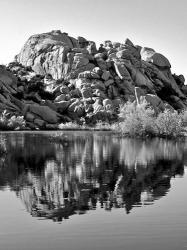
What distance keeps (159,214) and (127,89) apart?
156 metres

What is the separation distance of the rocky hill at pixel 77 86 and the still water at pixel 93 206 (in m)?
102

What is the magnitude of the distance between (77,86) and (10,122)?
55.3 meters

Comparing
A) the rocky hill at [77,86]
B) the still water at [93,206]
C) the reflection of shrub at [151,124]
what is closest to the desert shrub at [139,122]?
the reflection of shrub at [151,124]

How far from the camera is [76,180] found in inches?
1292

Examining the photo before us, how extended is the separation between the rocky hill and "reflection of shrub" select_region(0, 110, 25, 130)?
596 cm

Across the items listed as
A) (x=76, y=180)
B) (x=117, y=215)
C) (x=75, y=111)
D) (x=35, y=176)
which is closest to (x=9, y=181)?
(x=35, y=176)

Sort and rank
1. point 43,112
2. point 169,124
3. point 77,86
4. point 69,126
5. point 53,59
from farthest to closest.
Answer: point 53,59 → point 77,86 → point 43,112 → point 69,126 → point 169,124

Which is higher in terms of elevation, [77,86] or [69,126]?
[77,86]

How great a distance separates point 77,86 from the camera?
175000 mm

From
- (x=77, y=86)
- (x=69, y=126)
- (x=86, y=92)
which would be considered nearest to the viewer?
(x=69, y=126)

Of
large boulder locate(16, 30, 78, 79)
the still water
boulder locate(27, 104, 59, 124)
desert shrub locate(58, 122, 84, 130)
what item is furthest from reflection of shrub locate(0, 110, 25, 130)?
the still water

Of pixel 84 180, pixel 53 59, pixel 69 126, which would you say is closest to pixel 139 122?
pixel 69 126

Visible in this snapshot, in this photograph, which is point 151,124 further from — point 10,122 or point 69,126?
point 69,126

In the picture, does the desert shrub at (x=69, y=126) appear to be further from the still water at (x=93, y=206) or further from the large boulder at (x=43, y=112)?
the still water at (x=93, y=206)
